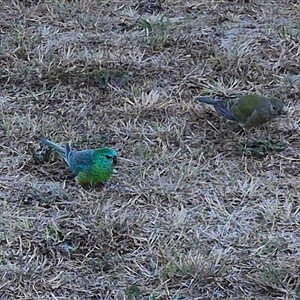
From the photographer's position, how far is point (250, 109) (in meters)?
4.20

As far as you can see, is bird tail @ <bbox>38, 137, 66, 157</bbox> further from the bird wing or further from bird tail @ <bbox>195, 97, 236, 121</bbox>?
bird tail @ <bbox>195, 97, 236, 121</bbox>

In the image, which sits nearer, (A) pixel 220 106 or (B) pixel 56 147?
(B) pixel 56 147

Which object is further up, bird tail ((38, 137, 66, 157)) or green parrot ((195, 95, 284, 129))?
green parrot ((195, 95, 284, 129))

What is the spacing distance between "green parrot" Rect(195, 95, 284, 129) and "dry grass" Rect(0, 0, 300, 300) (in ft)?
0.29

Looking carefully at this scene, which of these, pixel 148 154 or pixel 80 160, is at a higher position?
pixel 80 160

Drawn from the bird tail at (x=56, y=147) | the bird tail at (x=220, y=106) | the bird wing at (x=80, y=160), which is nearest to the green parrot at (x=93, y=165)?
the bird wing at (x=80, y=160)

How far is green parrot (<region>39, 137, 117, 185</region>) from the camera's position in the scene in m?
3.74

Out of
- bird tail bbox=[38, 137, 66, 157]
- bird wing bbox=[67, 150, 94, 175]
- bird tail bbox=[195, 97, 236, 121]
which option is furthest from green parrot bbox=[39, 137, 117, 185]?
bird tail bbox=[195, 97, 236, 121]

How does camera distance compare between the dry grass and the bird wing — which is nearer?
the dry grass

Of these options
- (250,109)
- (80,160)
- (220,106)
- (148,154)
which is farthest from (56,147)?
(250,109)

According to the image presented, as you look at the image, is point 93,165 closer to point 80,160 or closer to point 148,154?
point 80,160

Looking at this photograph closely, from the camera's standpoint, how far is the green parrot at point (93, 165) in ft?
12.3

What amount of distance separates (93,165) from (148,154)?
0.39 meters

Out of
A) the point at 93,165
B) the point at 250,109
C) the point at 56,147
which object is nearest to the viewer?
the point at 93,165
